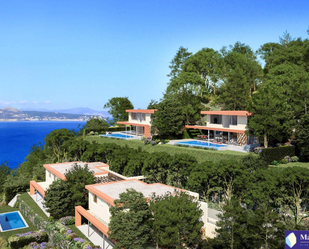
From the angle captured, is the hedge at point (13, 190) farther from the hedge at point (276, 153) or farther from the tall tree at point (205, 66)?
the tall tree at point (205, 66)

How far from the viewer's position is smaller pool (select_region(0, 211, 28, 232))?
27109mm

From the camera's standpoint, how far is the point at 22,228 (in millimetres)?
26406

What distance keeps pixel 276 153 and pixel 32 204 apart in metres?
28.3

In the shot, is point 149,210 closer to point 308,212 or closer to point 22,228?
point 308,212

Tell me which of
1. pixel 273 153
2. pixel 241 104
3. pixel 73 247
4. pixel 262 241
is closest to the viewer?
pixel 262 241

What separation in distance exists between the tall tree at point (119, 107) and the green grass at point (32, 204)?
134 feet

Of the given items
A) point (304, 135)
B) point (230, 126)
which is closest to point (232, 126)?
point (230, 126)

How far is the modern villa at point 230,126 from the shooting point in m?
37.7

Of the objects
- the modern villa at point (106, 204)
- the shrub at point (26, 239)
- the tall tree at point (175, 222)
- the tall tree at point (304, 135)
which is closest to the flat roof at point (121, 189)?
the modern villa at point (106, 204)

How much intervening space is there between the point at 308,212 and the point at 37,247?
20877 millimetres

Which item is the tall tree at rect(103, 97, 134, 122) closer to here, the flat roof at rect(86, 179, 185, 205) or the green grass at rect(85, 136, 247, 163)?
the green grass at rect(85, 136, 247, 163)

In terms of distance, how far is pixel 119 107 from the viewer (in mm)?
74438

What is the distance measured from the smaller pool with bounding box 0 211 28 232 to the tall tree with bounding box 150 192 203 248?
18.2 metres

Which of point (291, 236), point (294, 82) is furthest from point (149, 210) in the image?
point (294, 82)
